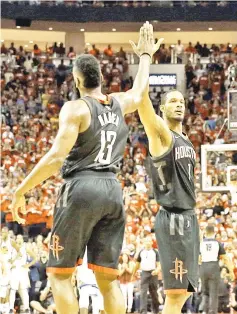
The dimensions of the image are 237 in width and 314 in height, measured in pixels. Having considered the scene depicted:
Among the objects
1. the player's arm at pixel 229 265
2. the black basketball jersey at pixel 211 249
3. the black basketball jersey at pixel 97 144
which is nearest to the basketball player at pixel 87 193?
the black basketball jersey at pixel 97 144

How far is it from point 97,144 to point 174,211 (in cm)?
192

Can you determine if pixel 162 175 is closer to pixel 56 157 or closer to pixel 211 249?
pixel 56 157

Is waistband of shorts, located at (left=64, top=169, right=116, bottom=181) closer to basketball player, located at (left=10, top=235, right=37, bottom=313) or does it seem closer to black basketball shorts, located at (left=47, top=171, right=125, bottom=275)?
black basketball shorts, located at (left=47, top=171, right=125, bottom=275)

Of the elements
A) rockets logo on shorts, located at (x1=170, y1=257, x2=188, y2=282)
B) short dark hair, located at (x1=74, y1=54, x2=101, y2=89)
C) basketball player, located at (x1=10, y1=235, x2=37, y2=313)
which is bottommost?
basketball player, located at (x1=10, y1=235, x2=37, y2=313)

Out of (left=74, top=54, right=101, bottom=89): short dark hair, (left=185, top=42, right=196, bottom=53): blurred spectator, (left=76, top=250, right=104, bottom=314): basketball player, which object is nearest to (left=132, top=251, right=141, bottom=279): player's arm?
(left=76, top=250, right=104, bottom=314): basketball player

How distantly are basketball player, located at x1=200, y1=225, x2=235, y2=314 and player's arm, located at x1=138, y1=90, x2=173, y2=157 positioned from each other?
7.81 m

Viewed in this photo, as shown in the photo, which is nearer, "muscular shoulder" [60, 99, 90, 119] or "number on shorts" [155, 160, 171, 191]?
"muscular shoulder" [60, 99, 90, 119]

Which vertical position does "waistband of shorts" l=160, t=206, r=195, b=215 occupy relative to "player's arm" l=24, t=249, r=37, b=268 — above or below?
above

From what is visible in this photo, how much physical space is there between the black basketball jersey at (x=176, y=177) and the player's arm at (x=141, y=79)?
4.02 feet

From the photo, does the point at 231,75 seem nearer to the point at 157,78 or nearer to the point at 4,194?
the point at 4,194

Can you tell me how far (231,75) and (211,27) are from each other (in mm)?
24101

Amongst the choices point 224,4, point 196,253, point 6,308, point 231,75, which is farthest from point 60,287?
point 224,4

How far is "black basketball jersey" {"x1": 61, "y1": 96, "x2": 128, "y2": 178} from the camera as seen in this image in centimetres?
593

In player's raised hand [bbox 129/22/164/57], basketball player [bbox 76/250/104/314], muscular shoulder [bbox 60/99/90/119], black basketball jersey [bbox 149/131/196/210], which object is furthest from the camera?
basketball player [bbox 76/250/104/314]
